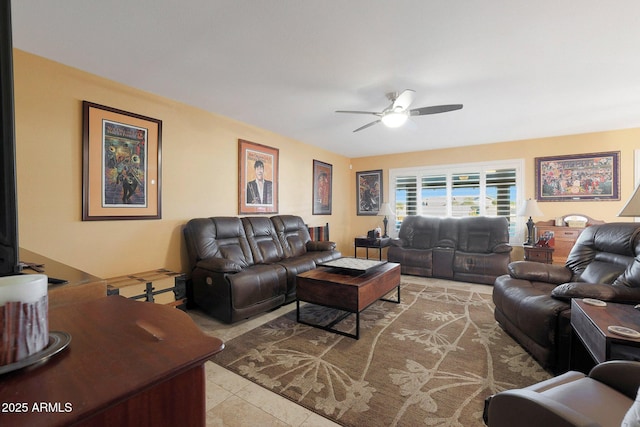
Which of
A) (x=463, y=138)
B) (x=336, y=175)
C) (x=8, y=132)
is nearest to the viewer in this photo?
(x=8, y=132)

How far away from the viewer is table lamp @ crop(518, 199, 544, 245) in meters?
4.56

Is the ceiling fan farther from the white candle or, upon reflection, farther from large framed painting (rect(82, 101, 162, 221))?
the white candle

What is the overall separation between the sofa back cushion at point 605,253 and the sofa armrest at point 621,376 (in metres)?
1.35

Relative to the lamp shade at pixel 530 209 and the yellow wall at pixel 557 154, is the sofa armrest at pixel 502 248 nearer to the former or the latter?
the lamp shade at pixel 530 209

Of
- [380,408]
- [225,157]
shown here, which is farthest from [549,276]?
[225,157]

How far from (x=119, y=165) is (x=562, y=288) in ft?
13.6

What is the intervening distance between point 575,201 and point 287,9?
18.1 feet

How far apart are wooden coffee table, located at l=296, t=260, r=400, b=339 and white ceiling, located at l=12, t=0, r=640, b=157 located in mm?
2033

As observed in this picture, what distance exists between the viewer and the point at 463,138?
504 cm

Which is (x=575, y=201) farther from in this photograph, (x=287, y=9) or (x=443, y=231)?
(x=287, y=9)

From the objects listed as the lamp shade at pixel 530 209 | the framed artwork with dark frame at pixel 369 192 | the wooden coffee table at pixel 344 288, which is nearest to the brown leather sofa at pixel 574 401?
the wooden coffee table at pixel 344 288

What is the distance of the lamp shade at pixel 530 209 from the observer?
179 inches

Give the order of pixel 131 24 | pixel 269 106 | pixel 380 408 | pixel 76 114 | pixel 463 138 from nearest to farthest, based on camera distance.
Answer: pixel 380 408 < pixel 131 24 < pixel 76 114 < pixel 269 106 < pixel 463 138

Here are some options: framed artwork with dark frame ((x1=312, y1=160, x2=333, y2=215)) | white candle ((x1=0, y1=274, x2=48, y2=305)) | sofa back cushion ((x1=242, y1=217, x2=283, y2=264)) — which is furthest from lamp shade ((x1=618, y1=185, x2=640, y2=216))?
framed artwork with dark frame ((x1=312, y1=160, x2=333, y2=215))
